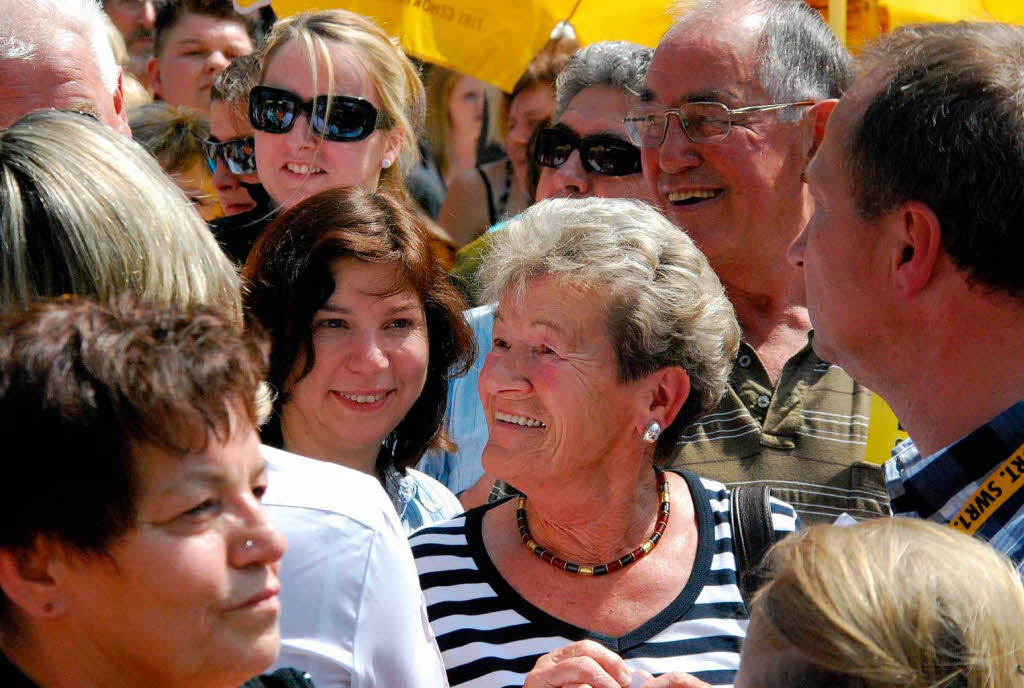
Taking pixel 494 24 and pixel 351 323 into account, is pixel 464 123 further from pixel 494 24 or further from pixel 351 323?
pixel 351 323

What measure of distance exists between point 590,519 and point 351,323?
937mm

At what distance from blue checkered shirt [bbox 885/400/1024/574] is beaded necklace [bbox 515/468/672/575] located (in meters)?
0.72

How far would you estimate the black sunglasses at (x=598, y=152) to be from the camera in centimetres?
407

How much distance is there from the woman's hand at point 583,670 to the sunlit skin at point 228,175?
2.70m

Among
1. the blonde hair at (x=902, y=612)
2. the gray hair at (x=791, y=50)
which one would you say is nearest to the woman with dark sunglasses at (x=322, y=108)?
the gray hair at (x=791, y=50)

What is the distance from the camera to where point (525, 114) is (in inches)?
206

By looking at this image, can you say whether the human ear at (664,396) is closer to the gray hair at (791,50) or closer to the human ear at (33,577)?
the gray hair at (791,50)

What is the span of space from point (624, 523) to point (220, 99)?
262 cm

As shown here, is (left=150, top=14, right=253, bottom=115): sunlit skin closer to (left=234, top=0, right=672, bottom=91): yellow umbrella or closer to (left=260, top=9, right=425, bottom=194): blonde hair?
(left=234, top=0, right=672, bottom=91): yellow umbrella

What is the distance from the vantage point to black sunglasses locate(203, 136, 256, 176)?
4480mm

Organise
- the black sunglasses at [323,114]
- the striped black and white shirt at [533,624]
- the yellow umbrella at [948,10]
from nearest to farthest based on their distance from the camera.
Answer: the striped black and white shirt at [533,624] < the black sunglasses at [323,114] < the yellow umbrella at [948,10]

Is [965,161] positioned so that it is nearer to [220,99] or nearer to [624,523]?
[624,523]

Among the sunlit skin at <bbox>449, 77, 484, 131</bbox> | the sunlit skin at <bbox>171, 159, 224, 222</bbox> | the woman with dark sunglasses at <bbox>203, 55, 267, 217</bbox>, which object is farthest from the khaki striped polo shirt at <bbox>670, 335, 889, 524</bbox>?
the sunlit skin at <bbox>449, 77, 484, 131</bbox>

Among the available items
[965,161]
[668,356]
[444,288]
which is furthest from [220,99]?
[965,161]
